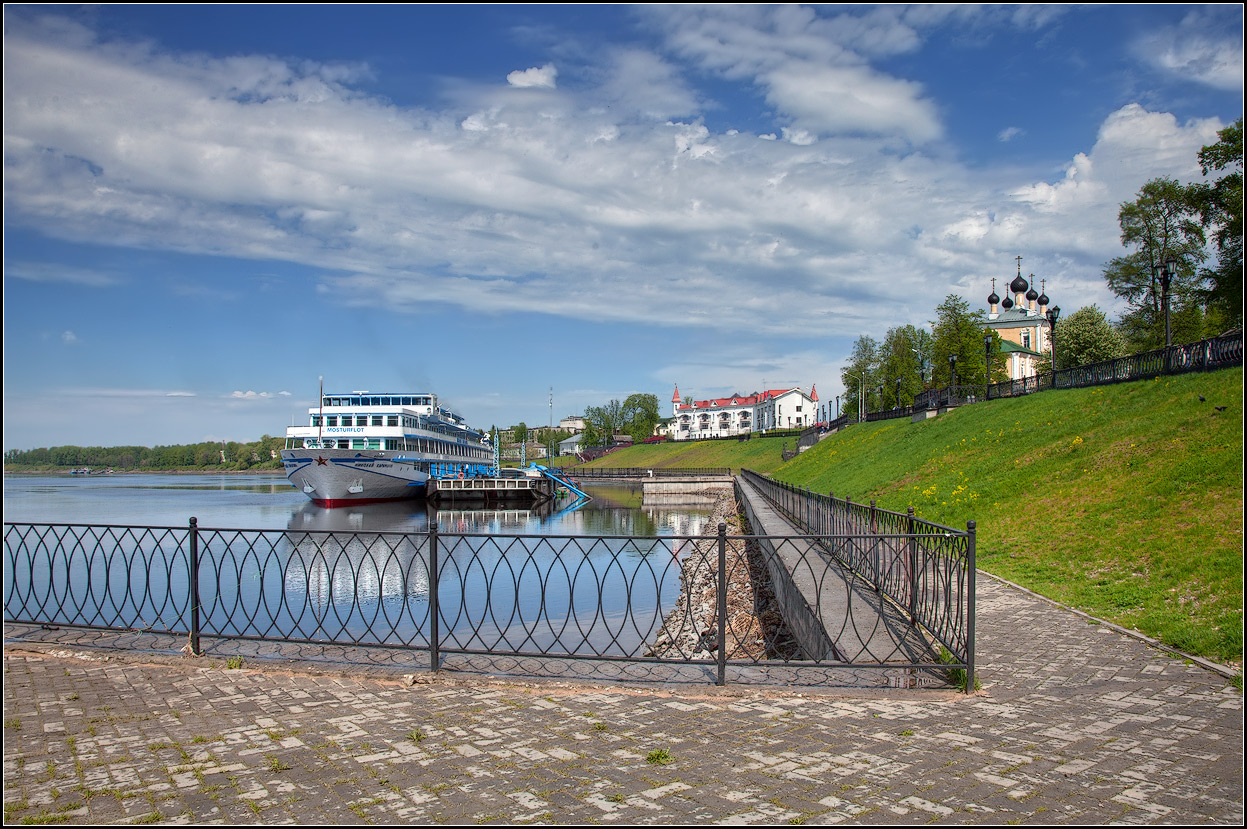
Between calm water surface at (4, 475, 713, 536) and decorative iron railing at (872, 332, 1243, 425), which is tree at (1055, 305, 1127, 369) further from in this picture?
calm water surface at (4, 475, 713, 536)

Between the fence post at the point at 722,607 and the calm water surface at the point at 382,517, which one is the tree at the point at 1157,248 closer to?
the calm water surface at the point at 382,517

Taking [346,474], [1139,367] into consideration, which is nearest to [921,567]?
[1139,367]

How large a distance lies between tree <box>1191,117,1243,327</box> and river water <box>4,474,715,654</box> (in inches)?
1088

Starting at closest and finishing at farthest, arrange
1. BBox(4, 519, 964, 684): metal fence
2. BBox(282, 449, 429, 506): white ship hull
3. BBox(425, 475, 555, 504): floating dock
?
BBox(4, 519, 964, 684): metal fence < BBox(282, 449, 429, 506): white ship hull < BBox(425, 475, 555, 504): floating dock

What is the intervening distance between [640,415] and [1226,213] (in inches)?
4144

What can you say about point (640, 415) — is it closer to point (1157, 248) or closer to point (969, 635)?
point (1157, 248)

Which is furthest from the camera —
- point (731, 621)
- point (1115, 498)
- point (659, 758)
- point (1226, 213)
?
point (1226, 213)

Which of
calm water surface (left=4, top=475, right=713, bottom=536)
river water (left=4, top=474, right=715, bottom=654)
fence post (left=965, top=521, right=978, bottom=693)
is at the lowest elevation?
calm water surface (left=4, top=475, right=713, bottom=536)

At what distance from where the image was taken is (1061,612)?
332 inches

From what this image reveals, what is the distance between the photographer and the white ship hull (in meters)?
46.0

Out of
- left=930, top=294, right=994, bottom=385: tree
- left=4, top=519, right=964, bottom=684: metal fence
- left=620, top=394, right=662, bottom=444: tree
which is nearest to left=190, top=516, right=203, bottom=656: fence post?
left=4, top=519, right=964, bottom=684: metal fence

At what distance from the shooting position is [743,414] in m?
132

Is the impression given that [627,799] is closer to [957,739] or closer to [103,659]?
[957,739]

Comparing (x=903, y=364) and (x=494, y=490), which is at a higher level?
(x=903, y=364)
